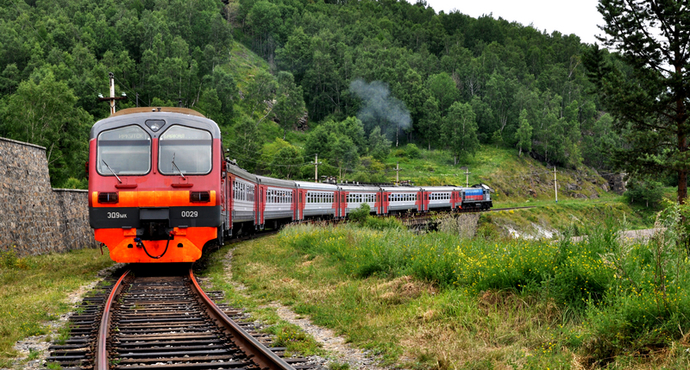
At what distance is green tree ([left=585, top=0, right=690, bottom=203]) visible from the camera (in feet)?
76.4

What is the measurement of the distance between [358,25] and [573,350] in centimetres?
15432

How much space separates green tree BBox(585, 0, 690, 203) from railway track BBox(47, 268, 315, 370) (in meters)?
21.3

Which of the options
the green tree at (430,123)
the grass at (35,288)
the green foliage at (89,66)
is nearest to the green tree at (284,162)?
the green foliage at (89,66)

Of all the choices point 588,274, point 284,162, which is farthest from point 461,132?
point 588,274

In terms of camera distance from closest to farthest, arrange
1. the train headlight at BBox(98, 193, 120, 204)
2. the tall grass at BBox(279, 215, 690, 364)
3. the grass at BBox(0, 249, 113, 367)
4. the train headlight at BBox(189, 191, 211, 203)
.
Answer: the tall grass at BBox(279, 215, 690, 364) < the grass at BBox(0, 249, 113, 367) < the train headlight at BBox(98, 193, 120, 204) < the train headlight at BBox(189, 191, 211, 203)

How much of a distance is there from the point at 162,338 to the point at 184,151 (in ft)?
20.7

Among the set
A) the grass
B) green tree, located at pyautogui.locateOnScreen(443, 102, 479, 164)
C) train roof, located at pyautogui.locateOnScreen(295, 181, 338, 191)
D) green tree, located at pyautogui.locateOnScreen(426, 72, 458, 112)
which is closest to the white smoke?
green tree, located at pyautogui.locateOnScreen(443, 102, 479, 164)

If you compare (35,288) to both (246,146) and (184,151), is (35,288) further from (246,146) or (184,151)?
(246,146)

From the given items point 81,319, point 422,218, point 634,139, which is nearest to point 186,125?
point 81,319

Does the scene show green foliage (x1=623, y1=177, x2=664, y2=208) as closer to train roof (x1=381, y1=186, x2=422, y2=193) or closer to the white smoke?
train roof (x1=381, y1=186, x2=422, y2=193)

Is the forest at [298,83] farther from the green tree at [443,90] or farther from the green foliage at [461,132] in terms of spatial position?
the green tree at [443,90]

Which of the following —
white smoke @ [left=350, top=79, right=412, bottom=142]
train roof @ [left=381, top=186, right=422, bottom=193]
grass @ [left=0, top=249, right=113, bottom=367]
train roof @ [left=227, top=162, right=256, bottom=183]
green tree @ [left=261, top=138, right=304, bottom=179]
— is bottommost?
grass @ [left=0, top=249, right=113, bottom=367]

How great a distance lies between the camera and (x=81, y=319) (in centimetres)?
789

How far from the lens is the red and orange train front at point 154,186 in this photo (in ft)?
39.0
